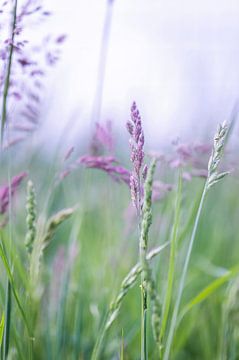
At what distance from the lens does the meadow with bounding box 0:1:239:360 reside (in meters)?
0.87

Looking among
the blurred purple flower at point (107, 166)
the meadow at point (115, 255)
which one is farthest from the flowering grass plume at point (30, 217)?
the blurred purple flower at point (107, 166)

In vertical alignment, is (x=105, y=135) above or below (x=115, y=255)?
above

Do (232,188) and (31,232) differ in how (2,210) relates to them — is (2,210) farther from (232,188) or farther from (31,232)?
(232,188)

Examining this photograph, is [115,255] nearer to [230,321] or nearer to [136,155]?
[230,321]

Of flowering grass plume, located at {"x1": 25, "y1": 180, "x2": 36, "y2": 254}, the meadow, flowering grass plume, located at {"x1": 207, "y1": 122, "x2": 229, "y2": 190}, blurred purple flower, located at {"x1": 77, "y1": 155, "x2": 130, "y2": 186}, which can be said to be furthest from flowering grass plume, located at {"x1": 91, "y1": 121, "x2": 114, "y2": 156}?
flowering grass plume, located at {"x1": 207, "y1": 122, "x2": 229, "y2": 190}

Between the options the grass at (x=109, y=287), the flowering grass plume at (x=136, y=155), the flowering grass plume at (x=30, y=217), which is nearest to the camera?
the flowering grass plume at (x=136, y=155)

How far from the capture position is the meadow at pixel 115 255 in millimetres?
874

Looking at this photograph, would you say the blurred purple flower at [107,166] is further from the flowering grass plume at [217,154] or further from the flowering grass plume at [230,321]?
the flowering grass plume at [230,321]

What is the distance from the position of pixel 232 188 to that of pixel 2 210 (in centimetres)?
234

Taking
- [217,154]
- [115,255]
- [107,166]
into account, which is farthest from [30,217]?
[115,255]

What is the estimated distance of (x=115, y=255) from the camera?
1.83 metres

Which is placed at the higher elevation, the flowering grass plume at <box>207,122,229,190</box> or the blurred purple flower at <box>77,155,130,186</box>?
the flowering grass plume at <box>207,122,229,190</box>

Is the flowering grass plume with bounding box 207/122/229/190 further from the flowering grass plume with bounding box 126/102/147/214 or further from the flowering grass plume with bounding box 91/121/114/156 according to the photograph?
the flowering grass plume with bounding box 91/121/114/156

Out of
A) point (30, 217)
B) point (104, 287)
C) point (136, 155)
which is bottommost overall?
point (104, 287)
